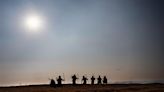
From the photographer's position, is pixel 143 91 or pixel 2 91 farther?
pixel 2 91

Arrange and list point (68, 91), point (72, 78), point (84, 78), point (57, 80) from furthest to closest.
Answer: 1. point (84, 78)
2. point (72, 78)
3. point (57, 80)
4. point (68, 91)

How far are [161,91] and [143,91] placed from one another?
1.56 meters

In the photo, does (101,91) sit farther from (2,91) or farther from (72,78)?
(72,78)

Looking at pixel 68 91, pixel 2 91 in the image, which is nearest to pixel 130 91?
pixel 68 91

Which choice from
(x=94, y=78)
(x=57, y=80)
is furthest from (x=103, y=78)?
(x=57, y=80)

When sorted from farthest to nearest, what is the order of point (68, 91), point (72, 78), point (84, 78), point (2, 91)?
1. point (84, 78)
2. point (72, 78)
3. point (2, 91)
4. point (68, 91)

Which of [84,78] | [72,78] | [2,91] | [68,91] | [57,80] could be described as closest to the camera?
[68,91]

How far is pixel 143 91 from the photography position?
29.3 metres

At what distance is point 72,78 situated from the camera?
47.4m

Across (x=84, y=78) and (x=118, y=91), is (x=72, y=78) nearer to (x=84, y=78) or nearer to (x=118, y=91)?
(x=84, y=78)

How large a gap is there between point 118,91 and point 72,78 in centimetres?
1866

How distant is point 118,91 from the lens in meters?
29.4

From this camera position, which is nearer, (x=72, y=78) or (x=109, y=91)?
(x=109, y=91)

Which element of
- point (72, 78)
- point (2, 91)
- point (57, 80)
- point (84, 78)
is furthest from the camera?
point (84, 78)
